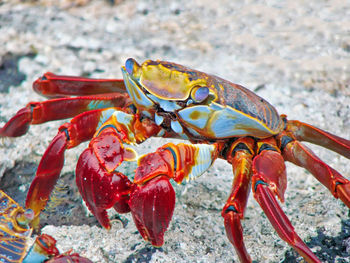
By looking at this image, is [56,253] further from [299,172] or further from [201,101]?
[299,172]

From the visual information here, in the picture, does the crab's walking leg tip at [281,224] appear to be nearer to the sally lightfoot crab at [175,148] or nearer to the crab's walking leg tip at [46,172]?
the sally lightfoot crab at [175,148]

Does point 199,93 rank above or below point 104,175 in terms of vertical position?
above

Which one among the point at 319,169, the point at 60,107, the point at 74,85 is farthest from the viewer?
the point at 74,85

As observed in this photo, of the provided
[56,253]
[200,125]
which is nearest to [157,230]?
[56,253]

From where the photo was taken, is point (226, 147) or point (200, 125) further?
point (226, 147)

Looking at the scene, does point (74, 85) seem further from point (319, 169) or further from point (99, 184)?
point (319, 169)

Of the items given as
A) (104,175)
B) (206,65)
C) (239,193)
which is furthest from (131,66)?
(206,65)

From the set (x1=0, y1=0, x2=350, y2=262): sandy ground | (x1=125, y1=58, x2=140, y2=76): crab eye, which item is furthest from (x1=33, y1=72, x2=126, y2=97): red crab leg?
(x1=125, y1=58, x2=140, y2=76): crab eye
